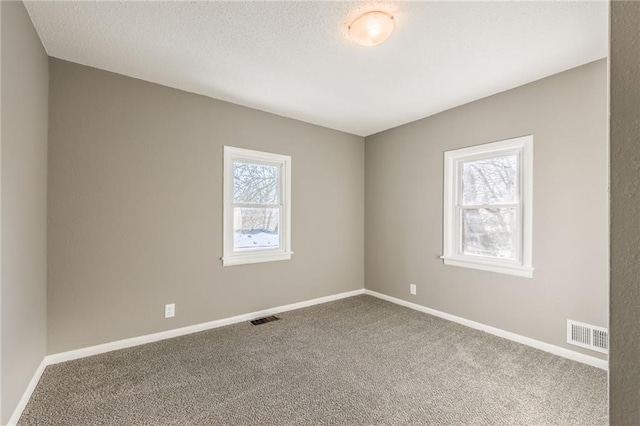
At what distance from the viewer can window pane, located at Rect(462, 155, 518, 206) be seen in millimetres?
3014

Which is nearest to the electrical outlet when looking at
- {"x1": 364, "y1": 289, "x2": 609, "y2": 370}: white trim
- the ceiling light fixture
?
{"x1": 364, "y1": 289, "x2": 609, "y2": 370}: white trim

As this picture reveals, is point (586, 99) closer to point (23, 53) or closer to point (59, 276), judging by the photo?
point (23, 53)

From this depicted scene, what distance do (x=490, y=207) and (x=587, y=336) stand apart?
1359mm

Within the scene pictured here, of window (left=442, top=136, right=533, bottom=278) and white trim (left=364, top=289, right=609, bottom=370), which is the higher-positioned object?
window (left=442, top=136, right=533, bottom=278)

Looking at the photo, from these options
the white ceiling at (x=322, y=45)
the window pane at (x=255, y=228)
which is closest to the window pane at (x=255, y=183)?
the window pane at (x=255, y=228)

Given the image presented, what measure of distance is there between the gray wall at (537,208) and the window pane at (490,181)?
0.24 meters

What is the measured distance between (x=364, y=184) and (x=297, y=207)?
1281 mm

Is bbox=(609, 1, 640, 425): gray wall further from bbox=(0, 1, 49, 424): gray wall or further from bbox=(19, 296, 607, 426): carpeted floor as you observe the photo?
bbox=(0, 1, 49, 424): gray wall

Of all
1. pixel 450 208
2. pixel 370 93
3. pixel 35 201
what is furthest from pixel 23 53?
pixel 450 208

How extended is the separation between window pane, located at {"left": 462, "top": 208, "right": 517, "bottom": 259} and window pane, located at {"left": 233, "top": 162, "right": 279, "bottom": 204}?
2.32 meters

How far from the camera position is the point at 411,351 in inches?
105

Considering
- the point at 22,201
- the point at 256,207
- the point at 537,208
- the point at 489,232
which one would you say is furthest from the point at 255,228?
the point at 537,208

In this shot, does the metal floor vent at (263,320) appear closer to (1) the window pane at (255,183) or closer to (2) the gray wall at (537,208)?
(1) the window pane at (255,183)

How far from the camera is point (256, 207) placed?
→ 360cm
